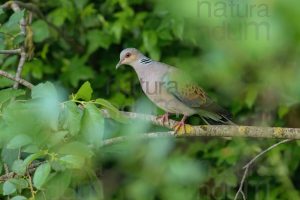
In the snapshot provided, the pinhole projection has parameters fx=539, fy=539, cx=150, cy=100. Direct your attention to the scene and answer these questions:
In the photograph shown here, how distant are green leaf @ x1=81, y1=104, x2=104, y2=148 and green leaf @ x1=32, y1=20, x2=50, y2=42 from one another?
170 cm

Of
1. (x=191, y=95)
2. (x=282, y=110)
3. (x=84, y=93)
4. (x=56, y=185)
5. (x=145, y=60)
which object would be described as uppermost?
(x=84, y=93)

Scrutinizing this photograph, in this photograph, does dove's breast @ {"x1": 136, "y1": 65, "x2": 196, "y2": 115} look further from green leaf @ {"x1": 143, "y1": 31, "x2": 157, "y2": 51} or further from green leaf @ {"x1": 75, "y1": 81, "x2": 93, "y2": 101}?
green leaf @ {"x1": 75, "y1": 81, "x2": 93, "y2": 101}

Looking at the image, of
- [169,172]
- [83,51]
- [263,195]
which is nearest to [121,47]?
[83,51]

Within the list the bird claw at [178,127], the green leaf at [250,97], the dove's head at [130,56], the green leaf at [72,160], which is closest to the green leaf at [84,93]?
the green leaf at [72,160]

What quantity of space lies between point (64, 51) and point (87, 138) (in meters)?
2.06

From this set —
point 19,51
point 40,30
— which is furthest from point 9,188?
point 40,30

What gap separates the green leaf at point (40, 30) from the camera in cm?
312

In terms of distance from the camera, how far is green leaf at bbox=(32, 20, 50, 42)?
3.12m

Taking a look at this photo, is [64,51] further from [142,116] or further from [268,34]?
[268,34]

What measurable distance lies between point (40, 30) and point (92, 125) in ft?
5.82

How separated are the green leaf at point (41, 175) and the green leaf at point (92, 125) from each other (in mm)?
146

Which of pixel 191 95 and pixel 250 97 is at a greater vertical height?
pixel 191 95

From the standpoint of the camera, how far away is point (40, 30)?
3146 millimetres

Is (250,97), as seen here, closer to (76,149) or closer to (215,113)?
(215,113)
